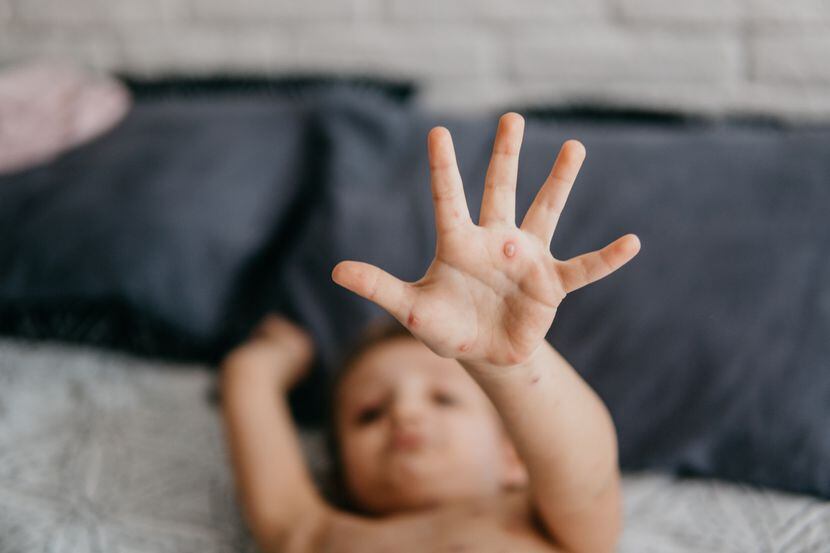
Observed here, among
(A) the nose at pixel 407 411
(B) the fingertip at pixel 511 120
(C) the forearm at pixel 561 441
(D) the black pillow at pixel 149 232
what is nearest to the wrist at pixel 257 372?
(D) the black pillow at pixel 149 232

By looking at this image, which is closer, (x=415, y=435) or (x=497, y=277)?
(x=497, y=277)

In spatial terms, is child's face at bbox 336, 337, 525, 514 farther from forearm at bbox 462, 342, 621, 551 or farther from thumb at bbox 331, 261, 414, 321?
thumb at bbox 331, 261, 414, 321

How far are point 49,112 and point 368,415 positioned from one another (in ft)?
2.76

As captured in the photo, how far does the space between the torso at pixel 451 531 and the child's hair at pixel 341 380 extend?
0.10 m

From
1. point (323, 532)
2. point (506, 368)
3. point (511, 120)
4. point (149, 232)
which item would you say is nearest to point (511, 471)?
point (323, 532)

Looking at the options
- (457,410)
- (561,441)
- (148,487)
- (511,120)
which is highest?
(511,120)

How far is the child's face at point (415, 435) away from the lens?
832 millimetres

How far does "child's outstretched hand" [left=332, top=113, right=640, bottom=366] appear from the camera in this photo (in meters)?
0.55

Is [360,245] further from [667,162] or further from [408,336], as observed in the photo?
[667,162]

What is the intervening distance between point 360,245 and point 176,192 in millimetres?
289

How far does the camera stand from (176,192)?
3.69 feet

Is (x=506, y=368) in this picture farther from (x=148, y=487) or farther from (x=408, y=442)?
(x=148, y=487)

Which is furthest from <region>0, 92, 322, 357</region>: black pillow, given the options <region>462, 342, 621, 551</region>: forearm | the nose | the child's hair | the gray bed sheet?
<region>462, 342, 621, 551</region>: forearm

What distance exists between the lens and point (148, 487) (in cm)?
89
